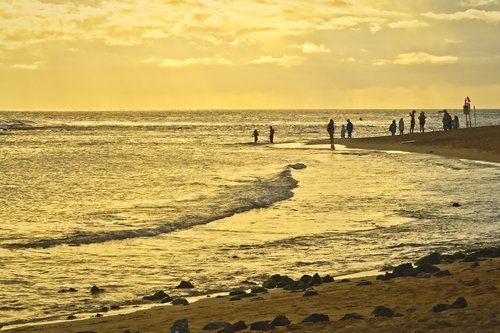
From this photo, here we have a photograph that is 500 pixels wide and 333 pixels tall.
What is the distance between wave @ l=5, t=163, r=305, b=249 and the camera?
21.0 metres

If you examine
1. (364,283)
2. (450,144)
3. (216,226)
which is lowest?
(216,226)

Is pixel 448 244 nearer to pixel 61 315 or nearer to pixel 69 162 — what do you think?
pixel 61 315

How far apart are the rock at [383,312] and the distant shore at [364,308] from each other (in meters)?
0.01

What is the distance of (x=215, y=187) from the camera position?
35875 mm

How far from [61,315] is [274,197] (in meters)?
18.0

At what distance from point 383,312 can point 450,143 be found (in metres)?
48.6

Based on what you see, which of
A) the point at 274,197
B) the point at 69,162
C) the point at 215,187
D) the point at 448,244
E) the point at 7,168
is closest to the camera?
the point at 448,244

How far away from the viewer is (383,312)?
410 inches

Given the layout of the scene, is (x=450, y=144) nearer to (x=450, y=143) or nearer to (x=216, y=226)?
(x=450, y=143)

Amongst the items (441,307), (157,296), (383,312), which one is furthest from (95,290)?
(441,307)

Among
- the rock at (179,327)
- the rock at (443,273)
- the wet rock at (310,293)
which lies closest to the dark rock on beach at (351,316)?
the rock at (179,327)

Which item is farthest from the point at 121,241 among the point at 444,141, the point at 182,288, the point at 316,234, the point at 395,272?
the point at 444,141

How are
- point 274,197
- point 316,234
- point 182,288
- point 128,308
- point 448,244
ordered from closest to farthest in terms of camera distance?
1. point 128,308
2. point 182,288
3. point 448,244
4. point 316,234
5. point 274,197

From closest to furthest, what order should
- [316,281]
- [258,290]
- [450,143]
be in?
[258,290]
[316,281]
[450,143]
